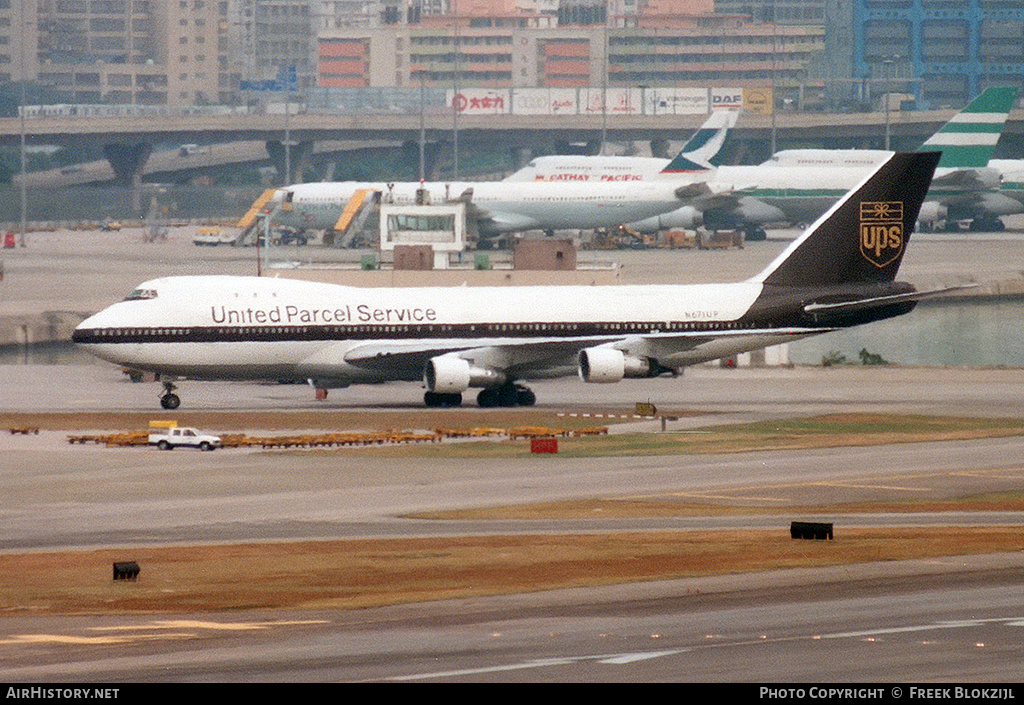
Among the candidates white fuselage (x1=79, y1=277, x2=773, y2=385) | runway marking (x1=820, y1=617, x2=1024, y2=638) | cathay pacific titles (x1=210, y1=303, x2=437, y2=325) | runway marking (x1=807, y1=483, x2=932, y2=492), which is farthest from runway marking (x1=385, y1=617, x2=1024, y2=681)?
cathay pacific titles (x1=210, y1=303, x2=437, y2=325)

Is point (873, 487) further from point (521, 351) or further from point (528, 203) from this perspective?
point (528, 203)

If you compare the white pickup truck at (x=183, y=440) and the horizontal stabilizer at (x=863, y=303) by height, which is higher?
the horizontal stabilizer at (x=863, y=303)

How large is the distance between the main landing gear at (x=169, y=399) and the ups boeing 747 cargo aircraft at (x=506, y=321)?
7 cm

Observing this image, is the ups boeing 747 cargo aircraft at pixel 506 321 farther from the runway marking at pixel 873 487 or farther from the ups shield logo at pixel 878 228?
the runway marking at pixel 873 487

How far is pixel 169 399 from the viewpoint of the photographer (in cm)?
6994

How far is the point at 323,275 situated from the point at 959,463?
43534 millimetres

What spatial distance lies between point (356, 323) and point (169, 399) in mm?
7972

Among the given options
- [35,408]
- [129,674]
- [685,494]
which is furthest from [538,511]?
[35,408]

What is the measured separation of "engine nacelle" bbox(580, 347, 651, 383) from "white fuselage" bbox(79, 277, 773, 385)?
1.09m

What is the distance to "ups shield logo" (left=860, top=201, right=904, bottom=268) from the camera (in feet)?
233

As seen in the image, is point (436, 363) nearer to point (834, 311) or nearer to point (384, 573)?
point (834, 311)

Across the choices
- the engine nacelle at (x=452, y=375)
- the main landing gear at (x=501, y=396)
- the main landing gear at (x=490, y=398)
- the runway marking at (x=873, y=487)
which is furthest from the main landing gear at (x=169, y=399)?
the runway marking at (x=873, y=487)

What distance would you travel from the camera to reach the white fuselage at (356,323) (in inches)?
2645

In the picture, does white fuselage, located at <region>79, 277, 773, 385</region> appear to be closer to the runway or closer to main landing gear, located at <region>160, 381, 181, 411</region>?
main landing gear, located at <region>160, 381, 181, 411</region>
